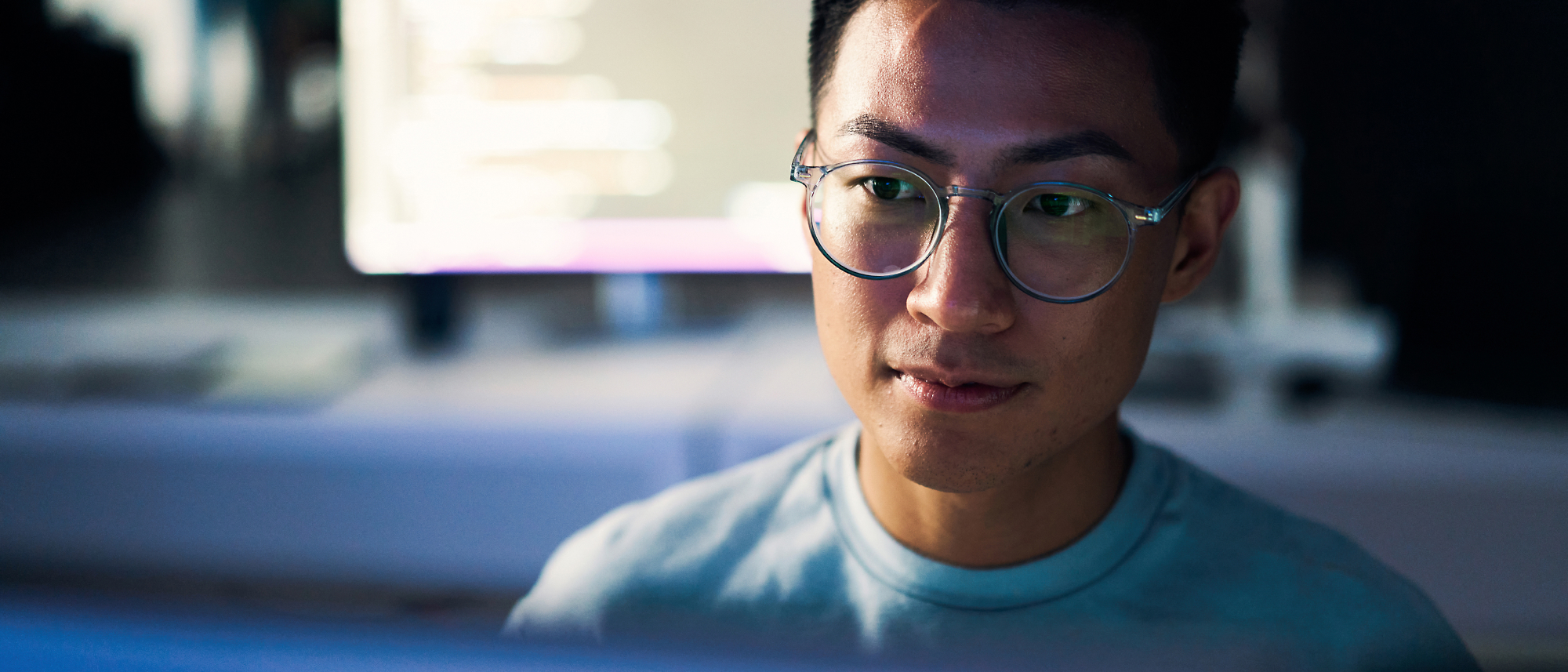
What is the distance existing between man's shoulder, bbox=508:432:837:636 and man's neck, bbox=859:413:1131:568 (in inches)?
3.7

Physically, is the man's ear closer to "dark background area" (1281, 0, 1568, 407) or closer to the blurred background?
the blurred background

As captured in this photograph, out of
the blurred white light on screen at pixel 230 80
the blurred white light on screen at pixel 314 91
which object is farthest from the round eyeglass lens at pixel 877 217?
the blurred white light on screen at pixel 230 80

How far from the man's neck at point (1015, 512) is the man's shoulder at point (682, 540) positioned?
0.31ft

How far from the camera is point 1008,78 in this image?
22.1 inches

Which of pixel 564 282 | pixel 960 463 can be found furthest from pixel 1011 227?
pixel 564 282

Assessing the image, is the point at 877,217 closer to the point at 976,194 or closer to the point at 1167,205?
the point at 976,194

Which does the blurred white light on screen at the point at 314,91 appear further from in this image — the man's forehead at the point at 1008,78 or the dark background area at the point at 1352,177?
the man's forehead at the point at 1008,78

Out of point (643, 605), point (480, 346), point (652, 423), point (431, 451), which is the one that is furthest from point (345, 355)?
point (643, 605)

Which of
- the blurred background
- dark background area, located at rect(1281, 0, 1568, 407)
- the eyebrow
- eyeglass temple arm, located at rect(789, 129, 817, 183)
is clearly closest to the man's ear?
the eyebrow

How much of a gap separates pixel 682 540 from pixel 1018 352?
0.33 m

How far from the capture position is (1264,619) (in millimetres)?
660

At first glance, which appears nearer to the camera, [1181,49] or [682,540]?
[1181,49]

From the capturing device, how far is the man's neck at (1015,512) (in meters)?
0.68

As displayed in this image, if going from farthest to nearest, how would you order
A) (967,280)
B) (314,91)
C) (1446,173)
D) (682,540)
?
(314,91), (1446,173), (682,540), (967,280)
